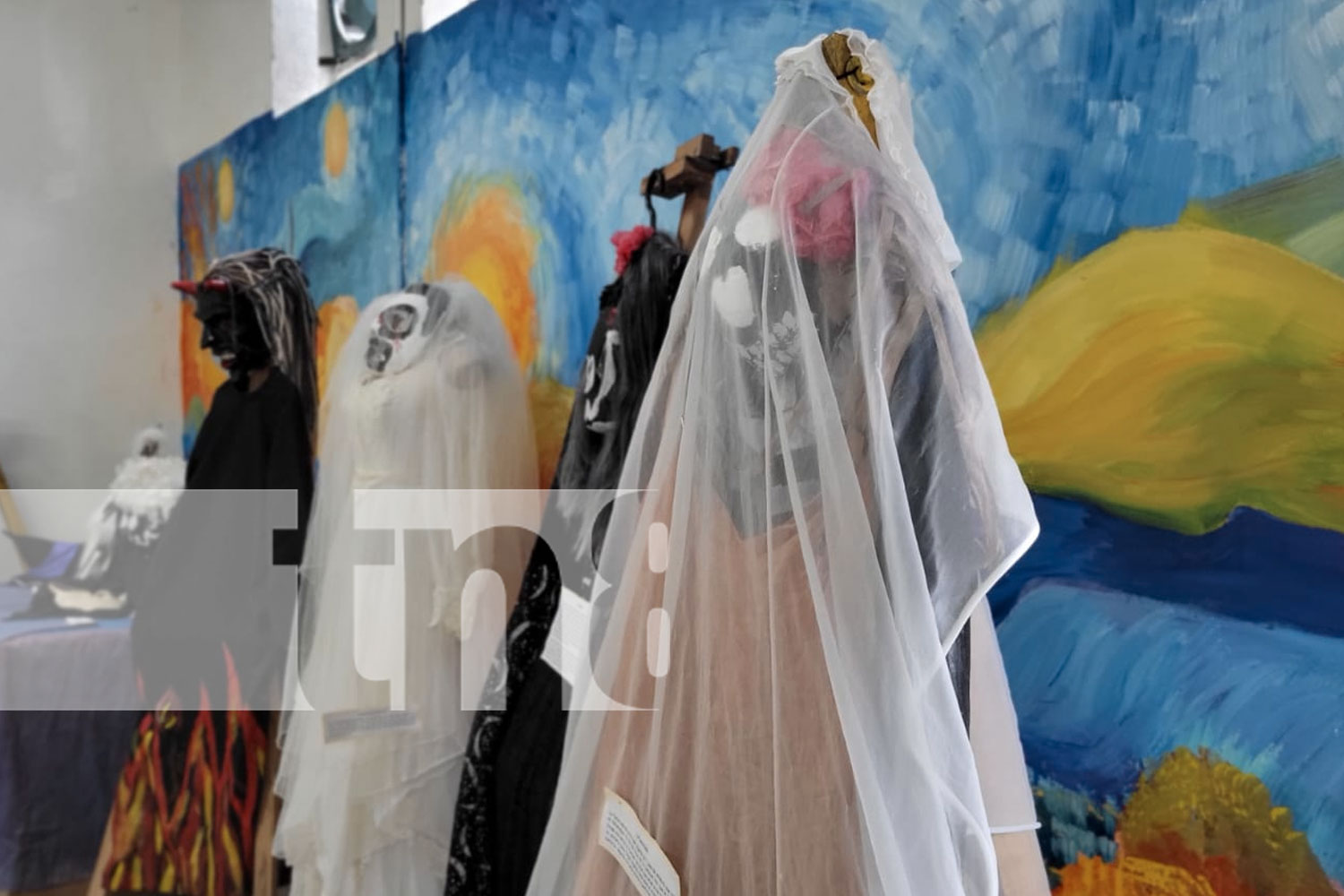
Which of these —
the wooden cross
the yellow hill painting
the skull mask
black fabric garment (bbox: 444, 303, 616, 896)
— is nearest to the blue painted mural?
the yellow hill painting

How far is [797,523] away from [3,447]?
291 centimetres

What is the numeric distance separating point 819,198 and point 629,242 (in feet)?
1.31

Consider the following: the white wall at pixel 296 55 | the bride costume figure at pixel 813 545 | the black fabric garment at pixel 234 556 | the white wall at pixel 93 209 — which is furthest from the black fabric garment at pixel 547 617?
the white wall at pixel 93 209

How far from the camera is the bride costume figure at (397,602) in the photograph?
1283 mm

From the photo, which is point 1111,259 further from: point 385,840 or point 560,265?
point 385,840

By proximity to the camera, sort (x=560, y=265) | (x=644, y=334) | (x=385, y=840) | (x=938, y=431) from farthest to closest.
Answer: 1. (x=560, y=265)
2. (x=385, y=840)
3. (x=644, y=334)
4. (x=938, y=431)

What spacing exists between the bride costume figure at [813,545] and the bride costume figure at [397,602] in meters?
0.52

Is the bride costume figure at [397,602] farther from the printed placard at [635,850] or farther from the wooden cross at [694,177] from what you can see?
the printed placard at [635,850]

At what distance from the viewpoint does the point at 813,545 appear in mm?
717

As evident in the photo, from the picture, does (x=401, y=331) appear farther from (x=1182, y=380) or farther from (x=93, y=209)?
(x=93, y=209)

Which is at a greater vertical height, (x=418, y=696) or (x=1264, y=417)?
(x=1264, y=417)

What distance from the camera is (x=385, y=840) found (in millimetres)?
1280

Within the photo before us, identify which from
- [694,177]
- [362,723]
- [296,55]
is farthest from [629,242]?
[296,55]

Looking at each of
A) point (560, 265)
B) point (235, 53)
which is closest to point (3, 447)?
point (235, 53)
